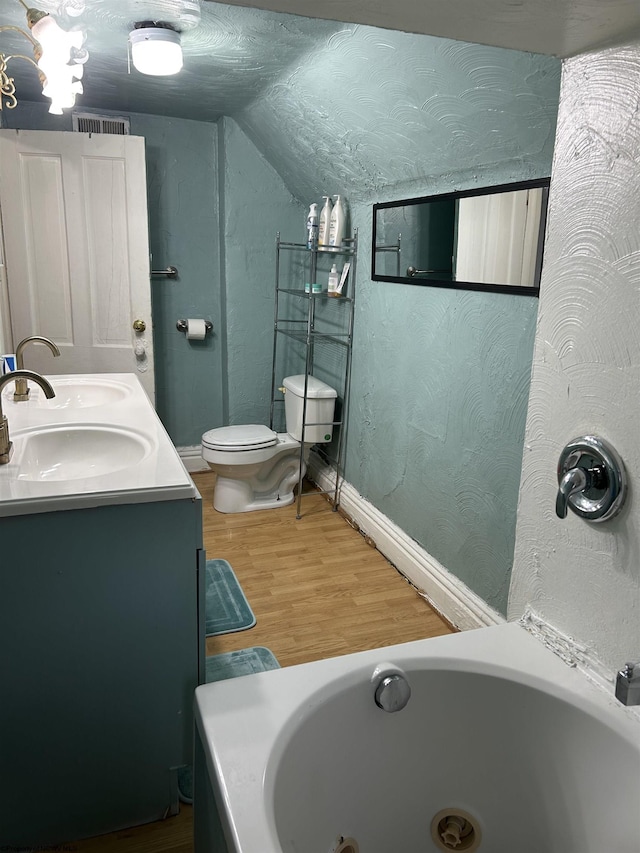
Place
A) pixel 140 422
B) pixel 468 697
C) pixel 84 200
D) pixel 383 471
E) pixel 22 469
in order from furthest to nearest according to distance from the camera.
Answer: pixel 84 200 < pixel 383 471 < pixel 140 422 < pixel 22 469 < pixel 468 697

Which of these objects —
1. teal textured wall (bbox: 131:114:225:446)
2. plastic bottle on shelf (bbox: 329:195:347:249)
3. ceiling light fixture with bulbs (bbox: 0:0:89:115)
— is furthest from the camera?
teal textured wall (bbox: 131:114:225:446)

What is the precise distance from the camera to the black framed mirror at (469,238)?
6.41 feet

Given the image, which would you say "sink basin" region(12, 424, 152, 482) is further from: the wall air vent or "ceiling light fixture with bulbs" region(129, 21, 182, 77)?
the wall air vent

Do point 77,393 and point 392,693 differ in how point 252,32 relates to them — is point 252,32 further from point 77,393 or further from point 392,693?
point 392,693

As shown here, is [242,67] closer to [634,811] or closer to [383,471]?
[383,471]

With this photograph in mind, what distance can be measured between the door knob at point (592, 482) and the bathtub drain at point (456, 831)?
70cm

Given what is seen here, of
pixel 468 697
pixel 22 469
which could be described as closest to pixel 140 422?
pixel 22 469

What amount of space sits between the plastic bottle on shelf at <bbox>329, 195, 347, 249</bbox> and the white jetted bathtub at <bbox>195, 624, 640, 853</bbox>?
2329 mm

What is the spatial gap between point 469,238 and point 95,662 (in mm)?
1767

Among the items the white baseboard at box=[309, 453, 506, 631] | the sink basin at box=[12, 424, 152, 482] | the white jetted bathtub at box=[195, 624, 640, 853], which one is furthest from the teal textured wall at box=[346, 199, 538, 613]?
the sink basin at box=[12, 424, 152, 482]

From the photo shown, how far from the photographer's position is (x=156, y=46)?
2.25 m

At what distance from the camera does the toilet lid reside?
11.1 feet

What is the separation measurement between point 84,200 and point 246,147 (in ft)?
3.19

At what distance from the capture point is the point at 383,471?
3.06m
